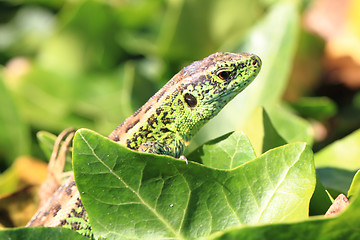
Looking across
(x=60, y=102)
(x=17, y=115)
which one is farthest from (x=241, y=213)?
(x=60, y=102)

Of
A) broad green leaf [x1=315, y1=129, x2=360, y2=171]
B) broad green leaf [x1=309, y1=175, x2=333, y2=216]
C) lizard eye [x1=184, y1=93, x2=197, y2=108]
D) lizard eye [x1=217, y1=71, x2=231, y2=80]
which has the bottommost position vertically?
broad green leaf [x1=315, y1=129, x2=360, y2=171]

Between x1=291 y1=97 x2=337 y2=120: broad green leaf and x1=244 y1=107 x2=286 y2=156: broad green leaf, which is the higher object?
x1=244 y1=107 x2=286 y2=156: broad green leaf

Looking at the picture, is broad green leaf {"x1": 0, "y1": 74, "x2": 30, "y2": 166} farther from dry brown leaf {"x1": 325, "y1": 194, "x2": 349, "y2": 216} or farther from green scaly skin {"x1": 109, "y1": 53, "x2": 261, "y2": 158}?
dry brown leaf {"x1": 325, "y1": 194, "x2": 349, "y2": 216}

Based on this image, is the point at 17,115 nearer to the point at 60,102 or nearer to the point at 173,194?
the point at 60,102

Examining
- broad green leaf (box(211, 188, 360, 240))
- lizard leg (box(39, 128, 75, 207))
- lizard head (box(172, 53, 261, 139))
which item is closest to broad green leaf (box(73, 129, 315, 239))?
broad green leaf (box(211, 188, 360, 240))

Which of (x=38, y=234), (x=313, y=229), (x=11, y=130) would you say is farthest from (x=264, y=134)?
(x=11, y=130)

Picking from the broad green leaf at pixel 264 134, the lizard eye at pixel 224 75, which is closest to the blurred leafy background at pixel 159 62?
the lizard eye at pixel 224 75

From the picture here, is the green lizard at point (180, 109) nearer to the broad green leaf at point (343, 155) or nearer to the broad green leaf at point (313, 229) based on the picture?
the broad green leaf at point (343, 155)
